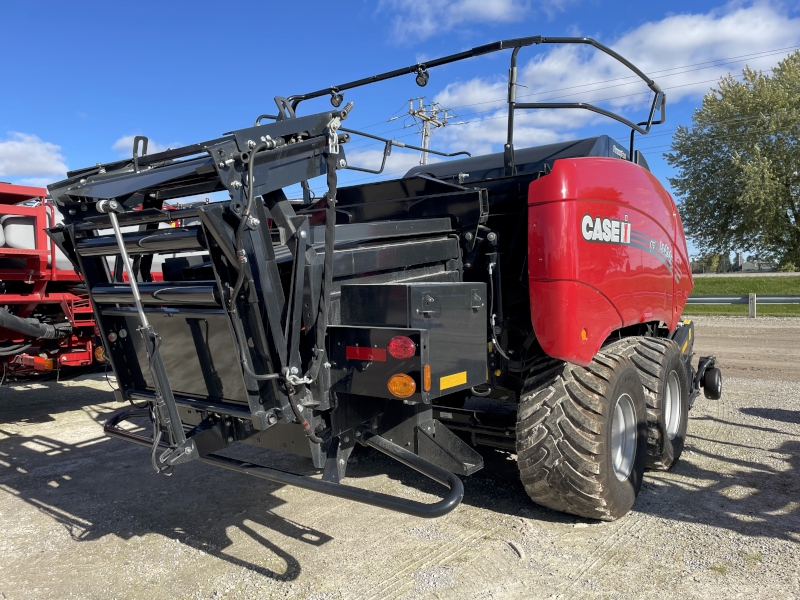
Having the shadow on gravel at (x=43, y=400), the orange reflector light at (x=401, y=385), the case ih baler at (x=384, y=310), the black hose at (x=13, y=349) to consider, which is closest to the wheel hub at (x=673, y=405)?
the case ih baler at (x=384, y=310)

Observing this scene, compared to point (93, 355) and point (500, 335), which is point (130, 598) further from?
point (93, 355)

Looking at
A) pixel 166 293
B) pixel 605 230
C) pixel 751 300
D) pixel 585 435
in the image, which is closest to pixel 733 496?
pixel 585 435

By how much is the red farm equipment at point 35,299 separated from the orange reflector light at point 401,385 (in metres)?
3.97

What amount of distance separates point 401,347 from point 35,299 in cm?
492

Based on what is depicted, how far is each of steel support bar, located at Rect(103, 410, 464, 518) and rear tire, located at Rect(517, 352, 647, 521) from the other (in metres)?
0.81

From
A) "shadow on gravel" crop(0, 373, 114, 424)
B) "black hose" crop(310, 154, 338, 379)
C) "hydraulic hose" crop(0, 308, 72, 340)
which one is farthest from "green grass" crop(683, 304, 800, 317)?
"black hose" crop(310, 154, 338, 379)

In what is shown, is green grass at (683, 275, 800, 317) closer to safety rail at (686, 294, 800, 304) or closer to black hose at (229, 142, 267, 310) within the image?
safety rail at (686, 294, 800, 304)

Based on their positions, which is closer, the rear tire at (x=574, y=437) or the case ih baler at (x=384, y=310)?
the case ih baler at (x=384, y=310)

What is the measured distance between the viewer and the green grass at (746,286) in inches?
880

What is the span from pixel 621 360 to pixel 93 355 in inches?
224

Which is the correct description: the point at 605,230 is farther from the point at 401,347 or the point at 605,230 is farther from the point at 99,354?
the point at 99,354

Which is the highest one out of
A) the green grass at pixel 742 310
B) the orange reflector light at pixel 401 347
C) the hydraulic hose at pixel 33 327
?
the orange reflector light at pixel 401 347

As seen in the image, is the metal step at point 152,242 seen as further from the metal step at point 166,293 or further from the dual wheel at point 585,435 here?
the dual wheel at point 585,435

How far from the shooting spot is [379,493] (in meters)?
3.06
